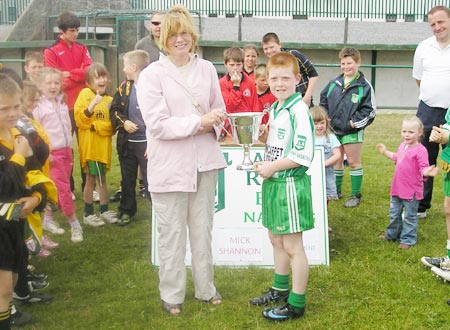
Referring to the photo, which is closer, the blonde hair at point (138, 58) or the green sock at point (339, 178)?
the blonde hair at point (138, 58)

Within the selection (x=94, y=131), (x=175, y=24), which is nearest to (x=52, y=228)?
(x=94, y=131)

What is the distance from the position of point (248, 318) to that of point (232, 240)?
121 centimetres

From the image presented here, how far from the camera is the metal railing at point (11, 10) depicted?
19844 mm

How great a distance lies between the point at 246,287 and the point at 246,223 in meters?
0.75

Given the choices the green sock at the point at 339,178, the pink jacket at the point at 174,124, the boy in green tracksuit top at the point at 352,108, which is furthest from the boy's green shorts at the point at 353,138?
the pink jacket at the point at 174,124

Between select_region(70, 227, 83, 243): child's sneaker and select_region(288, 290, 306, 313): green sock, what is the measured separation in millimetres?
2800

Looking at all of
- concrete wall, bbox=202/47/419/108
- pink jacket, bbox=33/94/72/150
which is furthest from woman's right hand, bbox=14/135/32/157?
concrete wall, bbox=202/47/419/108

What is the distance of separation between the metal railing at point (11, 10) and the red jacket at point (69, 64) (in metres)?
13.3

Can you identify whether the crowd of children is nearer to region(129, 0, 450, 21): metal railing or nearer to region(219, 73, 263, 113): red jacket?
region(219, 73, 263, 113): red jacket

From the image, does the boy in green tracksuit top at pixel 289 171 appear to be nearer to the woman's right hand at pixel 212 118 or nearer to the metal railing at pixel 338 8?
the woman's right hand at pixel 212 118

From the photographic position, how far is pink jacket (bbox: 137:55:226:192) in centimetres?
410

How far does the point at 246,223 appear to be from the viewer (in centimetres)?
550

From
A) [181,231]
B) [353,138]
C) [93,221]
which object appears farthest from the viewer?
[353,138]

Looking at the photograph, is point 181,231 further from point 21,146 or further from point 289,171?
point 21,146
